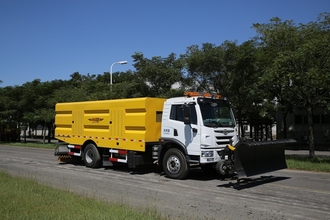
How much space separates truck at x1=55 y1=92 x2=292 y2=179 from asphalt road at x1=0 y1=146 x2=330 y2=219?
53cm

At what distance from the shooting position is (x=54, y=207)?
22.2 ft

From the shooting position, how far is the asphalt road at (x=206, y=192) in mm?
7410

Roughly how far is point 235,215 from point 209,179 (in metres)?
4.89

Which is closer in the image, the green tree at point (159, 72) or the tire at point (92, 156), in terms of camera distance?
the tire at point (92, 156)

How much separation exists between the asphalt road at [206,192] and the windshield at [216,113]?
75.4 inches

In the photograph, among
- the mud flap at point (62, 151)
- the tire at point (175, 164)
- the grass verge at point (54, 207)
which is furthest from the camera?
the mud flap at point (62, 151)

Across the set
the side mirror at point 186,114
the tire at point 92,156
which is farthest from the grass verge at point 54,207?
the tire at point 92,156

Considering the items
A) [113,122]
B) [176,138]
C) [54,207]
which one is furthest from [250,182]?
[54,207]

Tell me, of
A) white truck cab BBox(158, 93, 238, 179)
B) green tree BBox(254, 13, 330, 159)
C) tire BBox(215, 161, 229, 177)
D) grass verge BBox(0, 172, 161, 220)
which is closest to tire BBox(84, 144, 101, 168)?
white truck cab BBox(158, 93, 238, 179)

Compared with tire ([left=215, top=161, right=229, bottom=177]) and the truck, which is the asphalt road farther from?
the truck

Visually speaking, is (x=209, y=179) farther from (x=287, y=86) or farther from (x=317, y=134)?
(x=317, y=134)

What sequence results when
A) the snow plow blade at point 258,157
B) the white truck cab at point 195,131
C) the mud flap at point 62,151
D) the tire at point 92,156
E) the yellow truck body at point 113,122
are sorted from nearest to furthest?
the snow plow blade at point 258,157, the white truck cab at point 195,131, the yellow truck body at point 113,122, the tire at point 92,156, the mud flap at point 62,151

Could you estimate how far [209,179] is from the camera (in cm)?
1204

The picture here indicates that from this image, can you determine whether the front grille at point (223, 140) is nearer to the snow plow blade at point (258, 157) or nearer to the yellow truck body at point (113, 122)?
the snow plow blade at point (258, 157)
